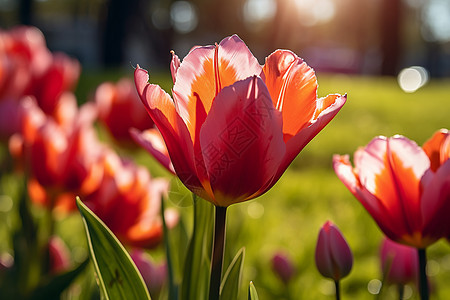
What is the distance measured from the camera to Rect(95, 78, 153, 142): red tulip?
1.96m

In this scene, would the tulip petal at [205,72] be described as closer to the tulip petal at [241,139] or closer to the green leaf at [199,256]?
the tulip petal at [241,139]

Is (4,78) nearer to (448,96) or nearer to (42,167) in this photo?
(42,167)

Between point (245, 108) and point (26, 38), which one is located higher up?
point (245, 108)

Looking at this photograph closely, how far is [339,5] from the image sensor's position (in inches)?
1510

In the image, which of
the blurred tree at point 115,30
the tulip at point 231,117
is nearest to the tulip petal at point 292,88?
the tulip at point 231,117

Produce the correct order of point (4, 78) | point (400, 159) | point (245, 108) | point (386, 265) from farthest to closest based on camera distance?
1. point (4, 78)
2. point (386, 265)
3. point (400, 159)
4. point (245, 108)

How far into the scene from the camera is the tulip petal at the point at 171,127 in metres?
0.62

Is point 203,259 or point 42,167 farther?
point 42,167

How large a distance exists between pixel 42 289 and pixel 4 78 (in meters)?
0.92

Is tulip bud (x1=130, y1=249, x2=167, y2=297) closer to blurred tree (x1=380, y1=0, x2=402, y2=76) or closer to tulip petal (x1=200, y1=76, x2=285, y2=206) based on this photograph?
tulip petal (x1=200, y1=76, x2=285, y2=206)

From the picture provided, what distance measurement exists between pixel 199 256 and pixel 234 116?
0.95 feet

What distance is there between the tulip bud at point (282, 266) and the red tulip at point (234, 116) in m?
0.71

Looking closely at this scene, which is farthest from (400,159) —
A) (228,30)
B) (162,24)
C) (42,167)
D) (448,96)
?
(228,30)

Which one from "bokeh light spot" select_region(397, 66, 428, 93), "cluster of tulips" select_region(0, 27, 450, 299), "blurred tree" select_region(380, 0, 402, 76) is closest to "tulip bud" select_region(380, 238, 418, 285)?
"cluster of tulips" select_region(0, 27, 450, 299)
